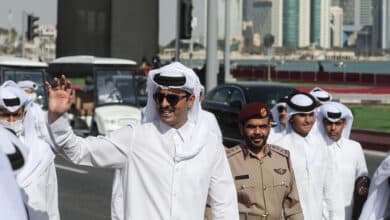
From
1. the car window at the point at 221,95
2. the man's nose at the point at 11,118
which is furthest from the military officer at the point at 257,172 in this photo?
the car window at the point at 221,95

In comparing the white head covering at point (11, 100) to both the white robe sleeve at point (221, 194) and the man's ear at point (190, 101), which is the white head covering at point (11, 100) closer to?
the man's ear at point (190, 101)

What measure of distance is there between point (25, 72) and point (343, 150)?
17.6m

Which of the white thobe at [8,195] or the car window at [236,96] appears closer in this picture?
the white thobe at [8,195]

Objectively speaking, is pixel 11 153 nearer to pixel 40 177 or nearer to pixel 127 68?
pixel 40 177

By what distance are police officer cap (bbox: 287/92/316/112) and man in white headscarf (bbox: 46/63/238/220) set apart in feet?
6.86

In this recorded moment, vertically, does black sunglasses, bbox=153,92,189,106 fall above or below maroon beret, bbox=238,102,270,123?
above

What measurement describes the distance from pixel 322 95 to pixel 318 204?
3.11 metres

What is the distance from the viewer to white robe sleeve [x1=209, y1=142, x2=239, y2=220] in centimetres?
512

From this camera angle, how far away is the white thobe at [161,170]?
5.00 metres

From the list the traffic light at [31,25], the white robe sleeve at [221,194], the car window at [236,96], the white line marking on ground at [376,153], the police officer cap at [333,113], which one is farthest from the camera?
the traffic light at [31,25]

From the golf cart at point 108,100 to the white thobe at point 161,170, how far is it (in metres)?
18.0

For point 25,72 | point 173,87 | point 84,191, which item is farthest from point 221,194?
point 25,72

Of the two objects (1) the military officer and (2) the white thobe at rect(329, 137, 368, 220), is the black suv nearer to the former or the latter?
(2) the white thobe at rect(329, 137, 368, 220)

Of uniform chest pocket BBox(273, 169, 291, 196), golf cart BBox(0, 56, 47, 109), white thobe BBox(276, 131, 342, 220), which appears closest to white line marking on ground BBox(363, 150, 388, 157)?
golf cart BBox(0, 56, 47, 109)
